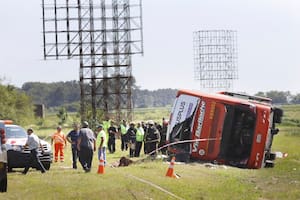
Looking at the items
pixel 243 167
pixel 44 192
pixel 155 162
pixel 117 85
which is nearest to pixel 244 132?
pixel 243 167

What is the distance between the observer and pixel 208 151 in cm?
2641

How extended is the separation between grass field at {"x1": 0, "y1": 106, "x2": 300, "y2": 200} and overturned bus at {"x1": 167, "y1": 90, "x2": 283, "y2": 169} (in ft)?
1.64

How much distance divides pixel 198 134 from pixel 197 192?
670 cm

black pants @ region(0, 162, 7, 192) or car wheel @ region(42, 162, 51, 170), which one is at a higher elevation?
black pants @ region(0, 162, 7, 192)

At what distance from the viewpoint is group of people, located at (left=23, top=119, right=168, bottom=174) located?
22.7 meters

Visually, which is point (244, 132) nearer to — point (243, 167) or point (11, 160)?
point (243, 167)

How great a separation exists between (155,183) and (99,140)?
4820mm

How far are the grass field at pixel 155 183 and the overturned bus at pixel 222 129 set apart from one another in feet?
1.64

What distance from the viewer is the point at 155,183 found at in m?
20.7

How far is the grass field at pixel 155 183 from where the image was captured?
732 inches

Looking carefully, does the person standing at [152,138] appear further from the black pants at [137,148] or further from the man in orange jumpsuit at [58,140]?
the man in orange jumpsuit at [58,140]

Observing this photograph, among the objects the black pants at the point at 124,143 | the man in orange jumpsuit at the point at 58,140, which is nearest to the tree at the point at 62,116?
the black pants at the point at 124,143

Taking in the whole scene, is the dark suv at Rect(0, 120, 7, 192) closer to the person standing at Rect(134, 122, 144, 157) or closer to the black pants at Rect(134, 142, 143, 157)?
the person standing at Rect(134, 122, 144, 157)

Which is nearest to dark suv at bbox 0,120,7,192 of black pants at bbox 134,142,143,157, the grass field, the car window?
the grass field
